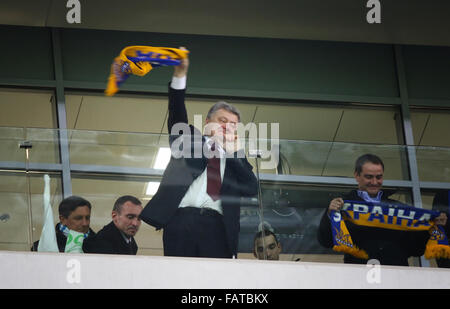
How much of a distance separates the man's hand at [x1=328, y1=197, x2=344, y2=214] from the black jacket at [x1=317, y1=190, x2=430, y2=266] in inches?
1.4

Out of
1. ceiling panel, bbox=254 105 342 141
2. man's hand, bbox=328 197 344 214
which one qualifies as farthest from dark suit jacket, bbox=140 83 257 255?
ceiling panel, bbox=254 105 342 141

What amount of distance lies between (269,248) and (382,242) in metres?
0.78

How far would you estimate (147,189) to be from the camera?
6.74 meters

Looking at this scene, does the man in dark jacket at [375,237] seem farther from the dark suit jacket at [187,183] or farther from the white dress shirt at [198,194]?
the white dress shirt at [198,194]

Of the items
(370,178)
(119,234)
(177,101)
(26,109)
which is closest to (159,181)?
(119,234)

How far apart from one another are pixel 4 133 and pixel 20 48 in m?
3.59

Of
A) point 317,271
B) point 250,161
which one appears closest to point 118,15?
point 250,161

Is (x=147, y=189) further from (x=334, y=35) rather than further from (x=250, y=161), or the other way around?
(x=334, y=35)

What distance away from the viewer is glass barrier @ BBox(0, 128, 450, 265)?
6727 mm

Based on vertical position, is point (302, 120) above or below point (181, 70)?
above

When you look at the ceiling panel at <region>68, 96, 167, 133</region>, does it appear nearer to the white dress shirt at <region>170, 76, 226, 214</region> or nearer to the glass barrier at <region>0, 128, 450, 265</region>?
the glass barrier at <region>0, 128, 450, 265</region>

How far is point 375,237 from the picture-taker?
22.3 ft

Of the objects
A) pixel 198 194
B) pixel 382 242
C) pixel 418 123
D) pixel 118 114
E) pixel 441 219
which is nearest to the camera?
pixel 198 194

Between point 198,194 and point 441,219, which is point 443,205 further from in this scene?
point 198,194
